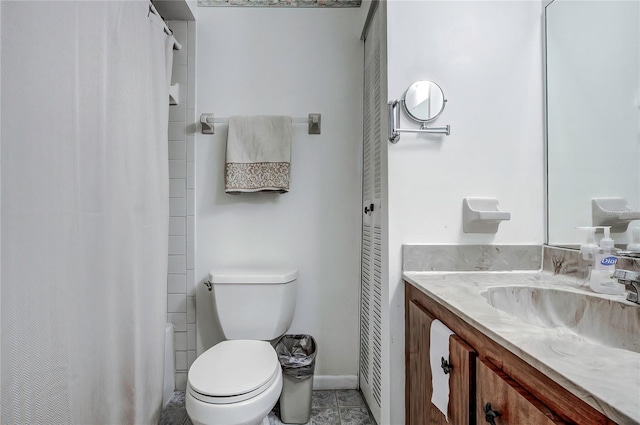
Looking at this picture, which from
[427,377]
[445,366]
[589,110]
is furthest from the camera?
[589,110]

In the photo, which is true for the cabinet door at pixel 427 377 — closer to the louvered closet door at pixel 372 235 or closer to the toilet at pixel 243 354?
the louvered closet door at pixel 372 235

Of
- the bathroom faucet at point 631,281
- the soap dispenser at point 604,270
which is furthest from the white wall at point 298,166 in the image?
the bathroom faucet at point 631,281

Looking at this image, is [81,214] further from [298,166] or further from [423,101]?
[423,101]

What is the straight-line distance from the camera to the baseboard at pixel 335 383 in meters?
1.74

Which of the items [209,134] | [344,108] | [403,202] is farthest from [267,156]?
[403,202]

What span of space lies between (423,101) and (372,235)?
2.04 ft

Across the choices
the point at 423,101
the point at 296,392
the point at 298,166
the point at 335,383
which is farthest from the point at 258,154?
the point at 335,383

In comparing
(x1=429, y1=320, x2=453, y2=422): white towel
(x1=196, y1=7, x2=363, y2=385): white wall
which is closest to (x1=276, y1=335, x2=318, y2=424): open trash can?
(x1=196, y1=7, x2=363, y2=385): white wall

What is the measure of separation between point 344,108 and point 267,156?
0.52m

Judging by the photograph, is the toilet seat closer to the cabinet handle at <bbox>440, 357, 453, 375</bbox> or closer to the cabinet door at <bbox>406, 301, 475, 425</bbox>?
the cabinet door at <bbox>406, 301, 475, 425</bbox>

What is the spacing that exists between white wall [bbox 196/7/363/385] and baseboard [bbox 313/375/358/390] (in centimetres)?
3

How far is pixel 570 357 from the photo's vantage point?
0.51 meters

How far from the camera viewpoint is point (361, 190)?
5.78 feet

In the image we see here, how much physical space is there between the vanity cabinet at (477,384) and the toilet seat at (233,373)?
Result: 529mm
